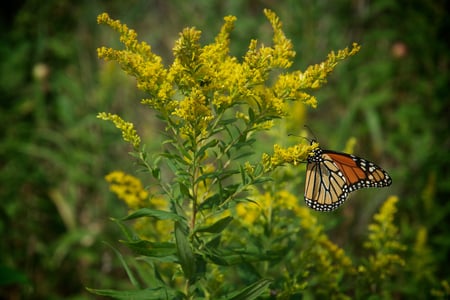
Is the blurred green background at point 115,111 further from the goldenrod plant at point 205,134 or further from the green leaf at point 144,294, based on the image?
the green leaf at point 144,294

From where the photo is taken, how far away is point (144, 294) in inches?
65.1

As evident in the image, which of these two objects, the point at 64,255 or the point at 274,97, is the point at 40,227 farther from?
the point at 274,97

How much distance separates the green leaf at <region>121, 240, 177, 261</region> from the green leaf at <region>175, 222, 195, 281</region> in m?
0.07

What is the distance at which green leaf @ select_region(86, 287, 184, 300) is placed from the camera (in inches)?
62.9

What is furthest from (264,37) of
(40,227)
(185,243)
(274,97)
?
(185,243)

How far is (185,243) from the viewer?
154 cm

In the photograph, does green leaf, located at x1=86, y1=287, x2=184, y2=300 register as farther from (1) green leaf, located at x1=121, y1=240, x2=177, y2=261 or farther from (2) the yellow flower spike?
(2) the yellow flower spike

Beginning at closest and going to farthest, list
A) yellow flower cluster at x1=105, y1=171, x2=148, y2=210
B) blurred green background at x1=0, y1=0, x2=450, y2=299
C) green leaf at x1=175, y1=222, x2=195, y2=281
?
green leaf at x1=175, y1=222, x2=195, y2=281, yellow flower cluster at x1=105, y1=171, x2=148, y2=210, blurred green background at x1=0, y1=0, x2=450, y2=299

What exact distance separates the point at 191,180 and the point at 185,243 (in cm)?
31

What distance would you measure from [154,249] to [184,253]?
117 mm

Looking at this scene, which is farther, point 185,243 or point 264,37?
point 264,37

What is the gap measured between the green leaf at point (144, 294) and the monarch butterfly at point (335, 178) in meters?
0.88

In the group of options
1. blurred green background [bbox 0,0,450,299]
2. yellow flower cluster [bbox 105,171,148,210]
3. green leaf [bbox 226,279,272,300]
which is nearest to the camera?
green leaf [bbox 226,279,272,300]

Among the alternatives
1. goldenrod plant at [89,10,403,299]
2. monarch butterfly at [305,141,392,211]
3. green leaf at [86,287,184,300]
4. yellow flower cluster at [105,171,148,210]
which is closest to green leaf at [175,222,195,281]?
goldenrod plant at [89,10,403,299]
